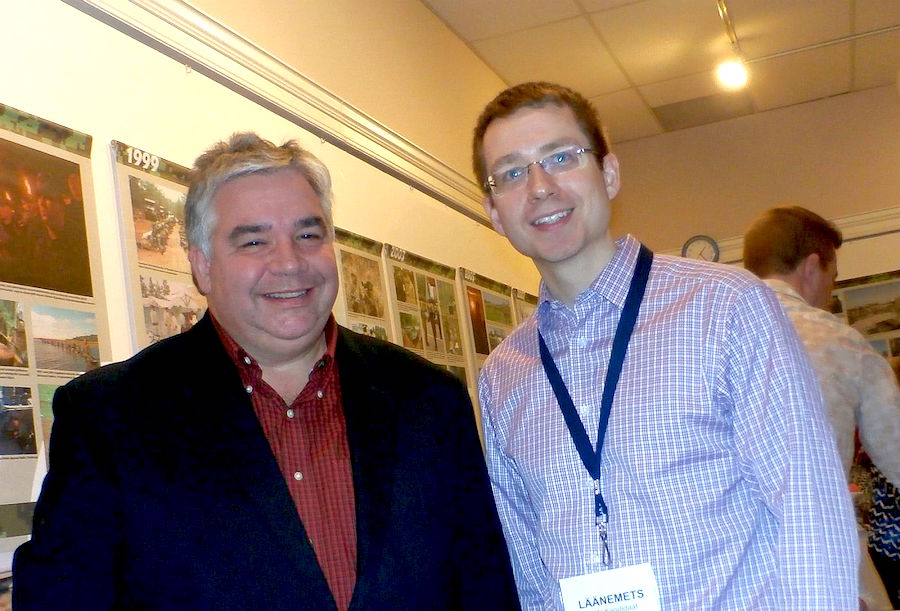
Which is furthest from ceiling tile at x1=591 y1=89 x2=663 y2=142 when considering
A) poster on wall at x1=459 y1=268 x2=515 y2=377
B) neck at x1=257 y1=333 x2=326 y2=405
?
neck at x1=257 y1=333 x2=326 y2=405

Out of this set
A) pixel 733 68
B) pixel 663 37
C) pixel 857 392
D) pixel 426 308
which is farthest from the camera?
pixel 733 68

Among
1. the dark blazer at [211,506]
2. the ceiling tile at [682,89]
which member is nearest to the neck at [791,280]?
the dark blazer at [211,506]

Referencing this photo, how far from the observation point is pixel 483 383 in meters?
2.17

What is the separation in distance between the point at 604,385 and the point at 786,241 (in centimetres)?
170

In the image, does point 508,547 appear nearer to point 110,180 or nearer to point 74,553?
point 74,553

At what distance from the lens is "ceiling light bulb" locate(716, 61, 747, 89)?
19.5ft

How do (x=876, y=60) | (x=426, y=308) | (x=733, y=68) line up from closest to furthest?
(x=426, y=308) → (x=733, y=68) → (x=876, y=60)

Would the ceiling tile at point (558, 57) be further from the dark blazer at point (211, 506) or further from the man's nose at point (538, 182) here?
the dark blazer at point (211, 506)

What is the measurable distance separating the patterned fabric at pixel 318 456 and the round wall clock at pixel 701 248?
18.5 feet

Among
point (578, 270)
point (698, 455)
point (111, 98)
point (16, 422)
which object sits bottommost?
point (698, 455)

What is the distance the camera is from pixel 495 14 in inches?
199

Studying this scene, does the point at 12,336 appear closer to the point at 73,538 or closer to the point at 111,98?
the point at 73,538

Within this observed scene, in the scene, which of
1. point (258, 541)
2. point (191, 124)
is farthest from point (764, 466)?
point (191, 124)

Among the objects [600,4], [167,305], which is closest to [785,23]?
[600,4]
